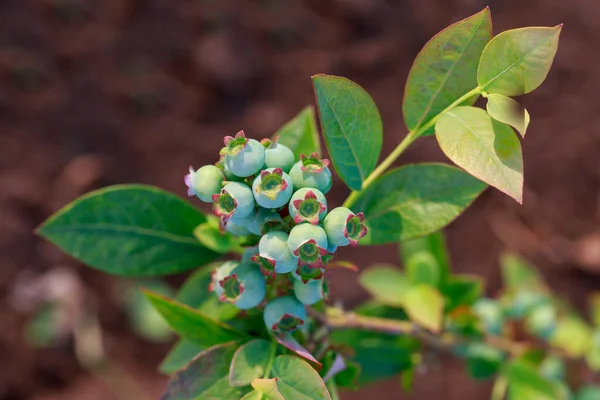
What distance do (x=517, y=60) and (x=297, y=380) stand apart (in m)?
0.64

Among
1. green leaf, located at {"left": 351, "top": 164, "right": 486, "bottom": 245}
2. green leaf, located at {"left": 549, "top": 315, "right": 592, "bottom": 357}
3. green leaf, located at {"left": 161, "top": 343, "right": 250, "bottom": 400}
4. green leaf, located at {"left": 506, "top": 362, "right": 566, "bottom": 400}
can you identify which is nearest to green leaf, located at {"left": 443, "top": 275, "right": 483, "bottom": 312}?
green leaf, located at {"left": 506, "top": 362, "right": 566, "bottom": 400}

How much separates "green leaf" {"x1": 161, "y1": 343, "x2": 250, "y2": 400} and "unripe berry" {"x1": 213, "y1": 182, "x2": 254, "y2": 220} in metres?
0.31

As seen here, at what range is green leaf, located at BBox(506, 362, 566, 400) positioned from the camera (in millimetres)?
1786

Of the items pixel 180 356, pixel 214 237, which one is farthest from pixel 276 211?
pixel 180 356

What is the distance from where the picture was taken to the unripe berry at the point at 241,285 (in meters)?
1.05

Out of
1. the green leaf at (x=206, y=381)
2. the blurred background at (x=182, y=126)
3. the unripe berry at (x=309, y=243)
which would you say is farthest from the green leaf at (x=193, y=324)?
the blurred background at (x=182, y=126)

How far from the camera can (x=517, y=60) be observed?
3.05ft

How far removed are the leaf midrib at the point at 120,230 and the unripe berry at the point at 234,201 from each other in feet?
1.35

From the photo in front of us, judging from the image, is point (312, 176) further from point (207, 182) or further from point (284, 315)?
point (284, 315)

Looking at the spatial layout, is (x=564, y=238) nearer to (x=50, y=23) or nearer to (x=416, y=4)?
(x=416, y=4)

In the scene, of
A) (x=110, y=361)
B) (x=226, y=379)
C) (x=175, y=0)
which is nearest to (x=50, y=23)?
(x=175, y=0)

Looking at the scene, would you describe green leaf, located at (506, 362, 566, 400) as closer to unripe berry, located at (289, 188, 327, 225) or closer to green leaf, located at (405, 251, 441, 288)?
green leaf, located at (405, 251, 441, 288)

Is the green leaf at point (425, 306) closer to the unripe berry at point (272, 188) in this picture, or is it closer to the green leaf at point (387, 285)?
the green leaf at point (387, 285)

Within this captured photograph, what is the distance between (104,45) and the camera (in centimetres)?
320
